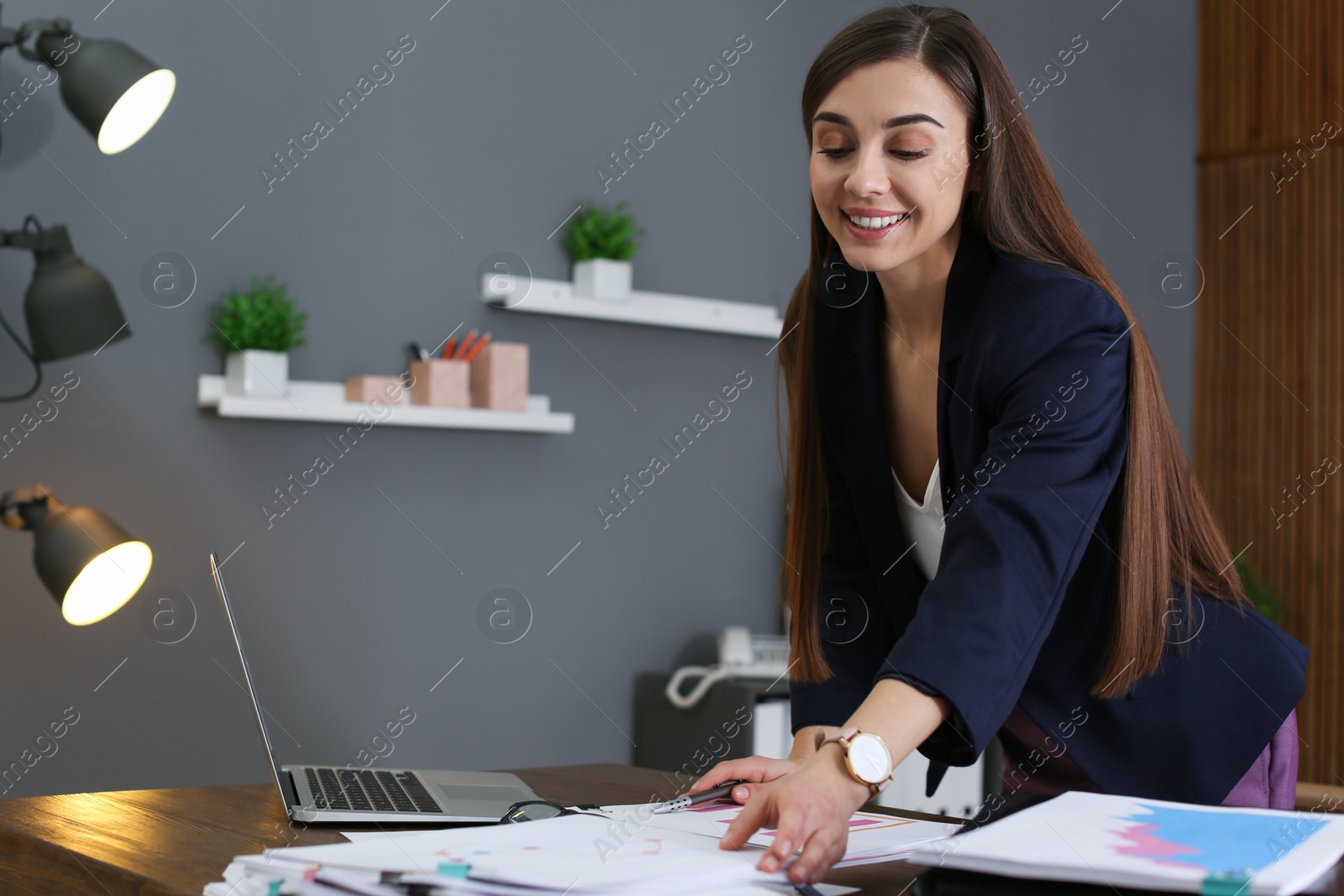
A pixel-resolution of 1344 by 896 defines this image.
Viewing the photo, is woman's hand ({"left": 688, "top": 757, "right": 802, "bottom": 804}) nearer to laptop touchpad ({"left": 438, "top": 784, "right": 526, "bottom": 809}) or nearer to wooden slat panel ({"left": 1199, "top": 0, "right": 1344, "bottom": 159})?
laptop touchpad ({"left": 438, "top": 784, "right": 526, "bottom": 809})

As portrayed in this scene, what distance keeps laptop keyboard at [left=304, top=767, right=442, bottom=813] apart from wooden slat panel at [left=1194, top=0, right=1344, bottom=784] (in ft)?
12.0

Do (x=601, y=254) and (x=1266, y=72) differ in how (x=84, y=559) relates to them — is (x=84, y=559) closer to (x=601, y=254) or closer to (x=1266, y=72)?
(x=601, y=254)

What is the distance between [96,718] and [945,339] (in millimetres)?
1851

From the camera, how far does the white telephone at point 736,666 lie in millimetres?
2889

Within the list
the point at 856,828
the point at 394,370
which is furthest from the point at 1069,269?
the point at 394,370

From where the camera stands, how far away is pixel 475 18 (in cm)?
283

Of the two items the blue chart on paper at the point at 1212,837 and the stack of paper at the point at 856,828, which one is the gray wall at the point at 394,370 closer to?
the stack of paper at the point at 856,828

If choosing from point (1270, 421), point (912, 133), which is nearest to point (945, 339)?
point (912, 133)

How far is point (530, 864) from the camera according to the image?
0.74 metres

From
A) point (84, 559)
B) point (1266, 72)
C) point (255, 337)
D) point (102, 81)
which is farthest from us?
point (1266, 72)

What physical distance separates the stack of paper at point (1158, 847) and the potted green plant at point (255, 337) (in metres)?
1.95

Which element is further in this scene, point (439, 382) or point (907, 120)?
point (439, 382)

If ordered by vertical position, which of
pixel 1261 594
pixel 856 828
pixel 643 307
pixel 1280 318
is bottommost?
pixel 856 828

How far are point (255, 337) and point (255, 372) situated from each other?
0.23 ft
